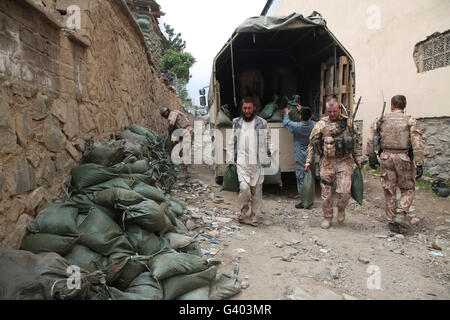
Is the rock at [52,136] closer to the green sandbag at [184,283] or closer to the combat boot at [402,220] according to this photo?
the green sandbag at [184,283]

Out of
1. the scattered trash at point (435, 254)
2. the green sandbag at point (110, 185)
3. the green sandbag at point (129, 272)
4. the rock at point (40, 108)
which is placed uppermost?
the rock at point (40, 108)

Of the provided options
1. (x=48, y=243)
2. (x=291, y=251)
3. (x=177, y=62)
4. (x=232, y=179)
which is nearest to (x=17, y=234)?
(x=48, y=243)

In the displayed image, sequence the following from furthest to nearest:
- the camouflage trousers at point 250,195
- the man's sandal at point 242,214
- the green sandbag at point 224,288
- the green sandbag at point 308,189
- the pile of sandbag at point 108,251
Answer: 1. the green sandbag at point 308,189
2. the man's sandal at point 242,214
3. the camouflage trousers at point 250,195
4. the green sandbag at point 224,288
5. the pile of sandbag at point 108,251

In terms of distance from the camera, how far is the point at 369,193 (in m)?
5.40

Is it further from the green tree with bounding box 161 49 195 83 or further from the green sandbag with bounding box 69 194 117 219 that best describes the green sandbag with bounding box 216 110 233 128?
the green tree with bounding box 161 49 195 83

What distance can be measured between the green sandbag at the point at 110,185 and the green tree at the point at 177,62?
20.1 m

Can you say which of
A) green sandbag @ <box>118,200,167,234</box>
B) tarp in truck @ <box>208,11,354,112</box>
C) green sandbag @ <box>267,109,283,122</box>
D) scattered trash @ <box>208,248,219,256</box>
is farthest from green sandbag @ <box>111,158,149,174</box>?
green sandbag @ <box>267,109,283,122</box>

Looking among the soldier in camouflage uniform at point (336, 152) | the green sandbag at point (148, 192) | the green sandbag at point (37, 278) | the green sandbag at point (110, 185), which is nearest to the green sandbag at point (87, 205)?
the green sandbag at point (110, 185)

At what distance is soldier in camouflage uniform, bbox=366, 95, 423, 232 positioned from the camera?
3.44 m

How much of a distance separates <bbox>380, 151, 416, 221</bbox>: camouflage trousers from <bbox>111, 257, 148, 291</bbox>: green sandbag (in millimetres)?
3111

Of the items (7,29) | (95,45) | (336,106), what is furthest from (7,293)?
(336,106)

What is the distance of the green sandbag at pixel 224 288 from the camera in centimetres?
206
